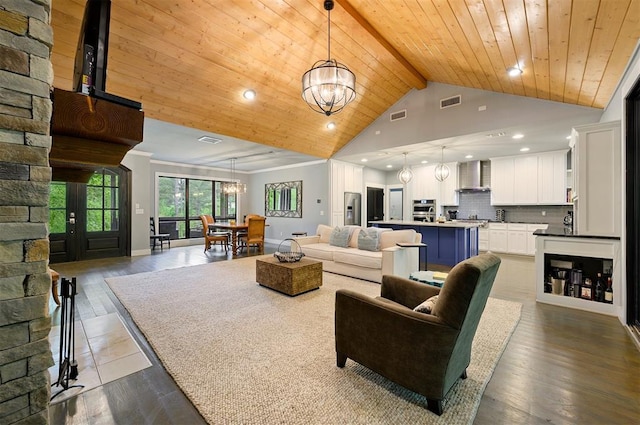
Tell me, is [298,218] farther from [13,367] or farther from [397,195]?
[13,367]

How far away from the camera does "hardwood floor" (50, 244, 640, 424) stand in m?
1.60

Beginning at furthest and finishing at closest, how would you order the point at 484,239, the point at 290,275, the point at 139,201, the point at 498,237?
the point at 484,239 → the point at 498,237 → the point at 139,201 → the point at 290,275

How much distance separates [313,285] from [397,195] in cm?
700

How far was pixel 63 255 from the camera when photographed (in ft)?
19.0

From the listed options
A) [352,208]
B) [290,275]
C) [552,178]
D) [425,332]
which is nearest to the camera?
[425,332]

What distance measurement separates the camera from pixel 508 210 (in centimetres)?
756

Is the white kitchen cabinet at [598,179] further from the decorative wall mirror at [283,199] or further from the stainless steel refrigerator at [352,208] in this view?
the decorative wall mirror at [283,199]

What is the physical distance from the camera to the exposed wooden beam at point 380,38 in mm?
3659

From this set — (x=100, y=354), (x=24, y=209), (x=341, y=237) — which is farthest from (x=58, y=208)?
(x=24, y=209)

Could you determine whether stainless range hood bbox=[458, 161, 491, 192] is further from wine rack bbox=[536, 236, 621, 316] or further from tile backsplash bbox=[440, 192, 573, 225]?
wine rack bbox=[536, 236, 621, 316]

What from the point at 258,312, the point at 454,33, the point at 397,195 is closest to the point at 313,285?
the point at 258,312

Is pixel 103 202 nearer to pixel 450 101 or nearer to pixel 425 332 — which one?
pixel 425 332

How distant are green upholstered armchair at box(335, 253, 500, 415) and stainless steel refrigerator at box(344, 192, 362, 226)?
660 cm

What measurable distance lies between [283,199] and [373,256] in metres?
5.73
